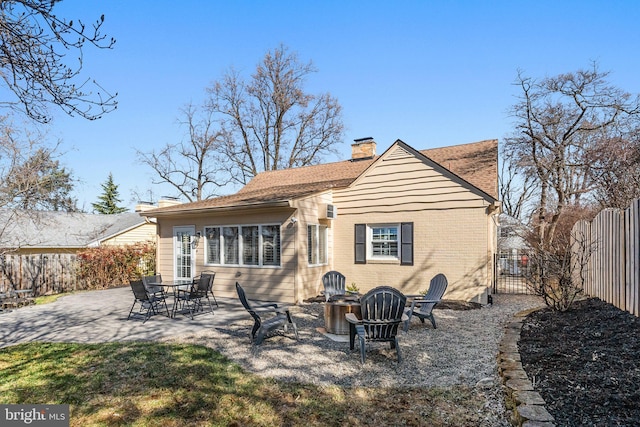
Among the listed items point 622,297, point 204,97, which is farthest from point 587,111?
point 204,97

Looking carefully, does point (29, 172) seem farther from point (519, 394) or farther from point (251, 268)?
point (519, 394)

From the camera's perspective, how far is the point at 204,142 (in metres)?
28.3

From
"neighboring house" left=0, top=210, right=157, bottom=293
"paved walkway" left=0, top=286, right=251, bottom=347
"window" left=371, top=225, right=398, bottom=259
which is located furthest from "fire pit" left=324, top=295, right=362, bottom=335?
"neighboring house" left=0, top=210, right=157, bottom=293

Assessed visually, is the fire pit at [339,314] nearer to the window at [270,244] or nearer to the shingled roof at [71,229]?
the window at [270,244]

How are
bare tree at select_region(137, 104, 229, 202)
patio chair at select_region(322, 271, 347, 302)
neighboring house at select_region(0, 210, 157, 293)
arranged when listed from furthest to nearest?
bare tree at select_region(137, 104, 229, 202), neighboring house at select_region(0, 210, 157, 293), patio chair at select_region(322, 271, 347, 302)

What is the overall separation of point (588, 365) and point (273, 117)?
25788 millimetres

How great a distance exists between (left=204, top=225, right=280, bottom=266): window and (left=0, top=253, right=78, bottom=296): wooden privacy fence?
20.5 feet

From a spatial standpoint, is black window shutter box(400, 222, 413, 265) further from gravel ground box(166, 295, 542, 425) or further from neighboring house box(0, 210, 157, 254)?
neighboring house box(0, 210, 157, 254)

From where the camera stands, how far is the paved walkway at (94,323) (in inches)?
266

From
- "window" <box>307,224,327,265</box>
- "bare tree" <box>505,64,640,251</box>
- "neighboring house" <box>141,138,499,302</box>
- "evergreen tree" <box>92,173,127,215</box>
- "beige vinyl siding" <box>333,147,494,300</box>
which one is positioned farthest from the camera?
"evergreen tree" <box>92,173,127,215</box>

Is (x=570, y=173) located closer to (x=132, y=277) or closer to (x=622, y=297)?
(x=622, y=297)

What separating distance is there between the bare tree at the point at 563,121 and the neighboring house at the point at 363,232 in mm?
5218

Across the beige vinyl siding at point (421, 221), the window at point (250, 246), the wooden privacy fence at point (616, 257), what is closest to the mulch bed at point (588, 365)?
the wooden privacy fence at point (616, 257)

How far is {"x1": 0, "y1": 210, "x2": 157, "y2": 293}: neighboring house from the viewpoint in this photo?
12281 millimetres
